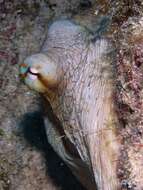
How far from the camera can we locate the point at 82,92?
2025mm

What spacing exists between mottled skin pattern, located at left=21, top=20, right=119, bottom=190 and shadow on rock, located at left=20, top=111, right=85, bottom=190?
63cm

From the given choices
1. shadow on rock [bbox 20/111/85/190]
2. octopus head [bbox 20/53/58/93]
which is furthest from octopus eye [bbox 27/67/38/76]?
shadow on rock [bbox 20/111/85/190]

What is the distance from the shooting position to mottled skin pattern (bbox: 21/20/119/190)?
5.74 feet

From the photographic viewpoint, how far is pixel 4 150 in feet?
11.5

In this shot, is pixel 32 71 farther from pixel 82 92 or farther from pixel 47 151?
pixel 47 151

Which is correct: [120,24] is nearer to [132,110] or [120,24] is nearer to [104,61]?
[104,61]

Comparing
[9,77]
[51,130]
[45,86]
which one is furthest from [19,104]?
[45,86]

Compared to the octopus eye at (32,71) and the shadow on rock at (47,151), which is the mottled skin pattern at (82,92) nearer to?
the octopus eye at (32,71)

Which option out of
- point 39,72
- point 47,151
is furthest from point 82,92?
point 47,151

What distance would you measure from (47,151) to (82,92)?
1.56 m

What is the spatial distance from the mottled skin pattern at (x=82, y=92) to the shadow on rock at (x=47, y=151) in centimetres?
63

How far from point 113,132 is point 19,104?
2093mm

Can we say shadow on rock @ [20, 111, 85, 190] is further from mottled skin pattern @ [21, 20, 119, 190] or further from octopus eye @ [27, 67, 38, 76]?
octopus eye @ [27, 67, 38, 76]

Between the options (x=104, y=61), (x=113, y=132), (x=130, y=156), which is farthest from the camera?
(x=104, y=61)
